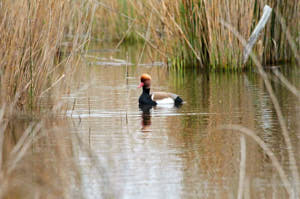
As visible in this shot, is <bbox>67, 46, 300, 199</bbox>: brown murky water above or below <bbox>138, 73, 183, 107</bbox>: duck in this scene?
below

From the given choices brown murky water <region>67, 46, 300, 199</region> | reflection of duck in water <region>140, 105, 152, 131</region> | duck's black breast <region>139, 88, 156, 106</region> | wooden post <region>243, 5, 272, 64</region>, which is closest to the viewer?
brown murky water <region>67, 46, 300, 199</region>

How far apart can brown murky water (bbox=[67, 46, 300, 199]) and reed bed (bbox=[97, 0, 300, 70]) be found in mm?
853

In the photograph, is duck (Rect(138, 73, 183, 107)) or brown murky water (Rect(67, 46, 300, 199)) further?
duck (Rect(138, 73, 183, 107))

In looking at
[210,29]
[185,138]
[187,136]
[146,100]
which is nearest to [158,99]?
[146,100]

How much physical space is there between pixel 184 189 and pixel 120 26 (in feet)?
53.7

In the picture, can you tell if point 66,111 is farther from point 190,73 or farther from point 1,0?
point 190,73

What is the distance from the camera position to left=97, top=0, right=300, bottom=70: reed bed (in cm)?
1227

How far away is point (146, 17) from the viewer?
13570mm

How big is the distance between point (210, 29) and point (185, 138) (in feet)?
18.8

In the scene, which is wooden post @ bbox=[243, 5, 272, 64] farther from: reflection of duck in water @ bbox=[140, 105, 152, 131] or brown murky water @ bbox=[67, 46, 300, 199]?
reflection of duck in water @ bbox=[140, 105, 152, 131]

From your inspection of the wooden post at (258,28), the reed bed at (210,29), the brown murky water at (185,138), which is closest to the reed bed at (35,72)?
the brown murky water at (185,138)

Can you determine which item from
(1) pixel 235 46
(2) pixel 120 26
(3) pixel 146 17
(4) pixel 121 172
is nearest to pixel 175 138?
(4) pixel 121 172

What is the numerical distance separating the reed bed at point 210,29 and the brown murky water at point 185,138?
85cm

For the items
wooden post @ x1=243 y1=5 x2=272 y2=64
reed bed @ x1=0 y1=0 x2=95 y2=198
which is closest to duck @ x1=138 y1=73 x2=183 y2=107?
reed bed @ x1=0 y1=0 x2=95 y2=198
